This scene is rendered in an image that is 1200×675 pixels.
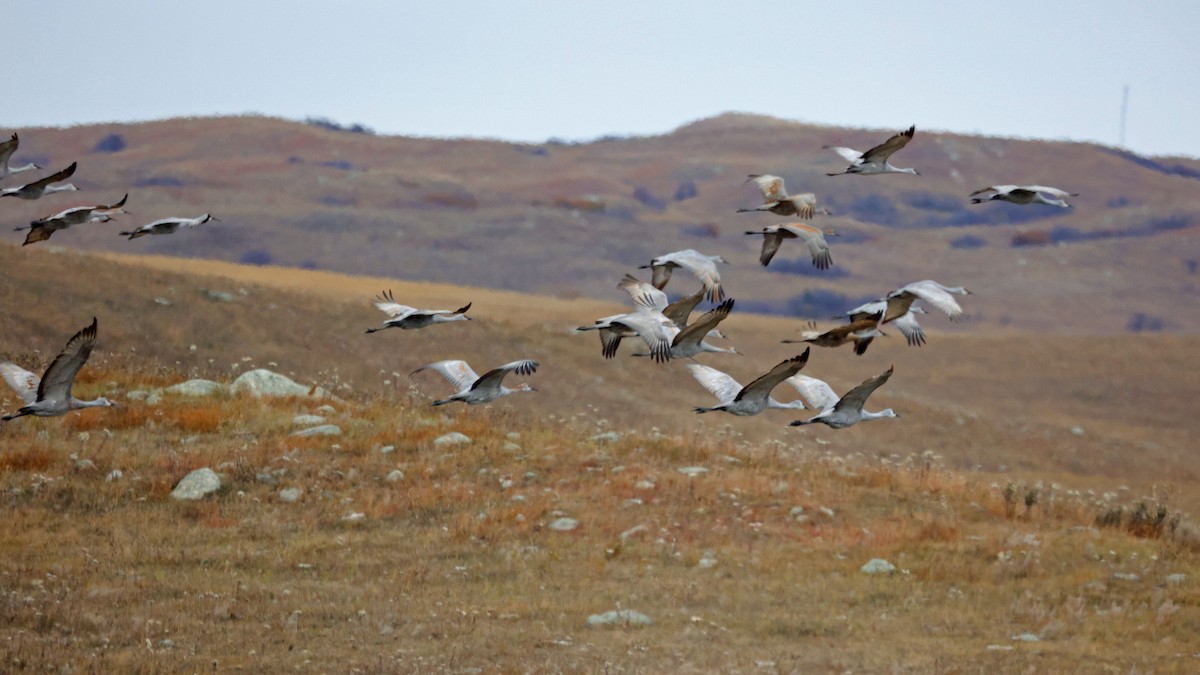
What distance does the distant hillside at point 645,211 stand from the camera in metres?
79.3

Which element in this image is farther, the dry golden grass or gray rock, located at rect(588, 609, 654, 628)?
gray rock, located at rect(588, 609, 654, 628)

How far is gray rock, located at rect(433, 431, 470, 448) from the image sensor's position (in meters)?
19.1

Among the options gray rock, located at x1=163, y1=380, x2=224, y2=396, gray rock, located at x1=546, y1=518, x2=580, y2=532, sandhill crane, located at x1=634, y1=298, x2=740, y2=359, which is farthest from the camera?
gray rock, located at x1=163, y1=380, x2=224, y2=396

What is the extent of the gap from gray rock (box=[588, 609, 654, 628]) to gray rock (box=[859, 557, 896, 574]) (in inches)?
135

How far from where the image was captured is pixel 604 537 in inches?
622

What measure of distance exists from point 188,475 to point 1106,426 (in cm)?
3265

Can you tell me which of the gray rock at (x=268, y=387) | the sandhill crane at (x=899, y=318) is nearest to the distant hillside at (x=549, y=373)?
the gray rock at (x=268, y=387)

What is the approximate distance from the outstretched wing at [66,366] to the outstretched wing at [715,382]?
4.89 metres

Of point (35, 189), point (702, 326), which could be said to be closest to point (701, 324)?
point (702, 326)

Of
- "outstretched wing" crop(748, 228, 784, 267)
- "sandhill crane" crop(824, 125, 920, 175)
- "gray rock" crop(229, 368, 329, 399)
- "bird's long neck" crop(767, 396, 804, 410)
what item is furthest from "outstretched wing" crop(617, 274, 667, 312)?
"gray rock" crop(229, 368, 329, 399)

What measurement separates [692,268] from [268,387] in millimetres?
11762

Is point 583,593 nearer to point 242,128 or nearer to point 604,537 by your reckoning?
point 604,537

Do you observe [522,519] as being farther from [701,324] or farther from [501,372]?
[701,324]

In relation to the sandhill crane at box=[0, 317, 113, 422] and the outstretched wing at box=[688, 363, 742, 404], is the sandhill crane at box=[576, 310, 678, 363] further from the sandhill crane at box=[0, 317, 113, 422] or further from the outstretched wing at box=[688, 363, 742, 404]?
the sandhill crane at box=[0, 317, 113, 422]
